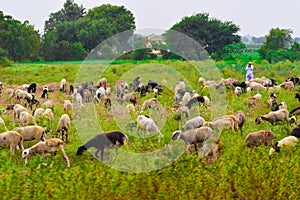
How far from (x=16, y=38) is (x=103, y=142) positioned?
27812mm

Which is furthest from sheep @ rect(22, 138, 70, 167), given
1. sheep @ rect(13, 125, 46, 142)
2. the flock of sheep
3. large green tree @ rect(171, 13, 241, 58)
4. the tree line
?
large green tree @ rect(171, 13, 241, 58)

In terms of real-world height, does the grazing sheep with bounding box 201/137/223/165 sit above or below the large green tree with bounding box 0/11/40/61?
below

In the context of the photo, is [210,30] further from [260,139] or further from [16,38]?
[260,139]

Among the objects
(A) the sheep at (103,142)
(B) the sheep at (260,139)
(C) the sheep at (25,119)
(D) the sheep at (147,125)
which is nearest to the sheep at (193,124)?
(D) the sheep at (147,125)

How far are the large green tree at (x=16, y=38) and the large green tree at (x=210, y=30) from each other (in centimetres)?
1004

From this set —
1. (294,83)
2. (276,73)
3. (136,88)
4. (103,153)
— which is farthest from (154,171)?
(276,73)

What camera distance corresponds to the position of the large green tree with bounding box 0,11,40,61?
3453cm

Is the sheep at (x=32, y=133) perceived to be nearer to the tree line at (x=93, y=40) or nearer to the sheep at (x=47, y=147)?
the sheep at (x=47, y=147)

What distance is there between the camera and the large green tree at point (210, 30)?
1431 inches

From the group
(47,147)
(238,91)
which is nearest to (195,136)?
(47,147)

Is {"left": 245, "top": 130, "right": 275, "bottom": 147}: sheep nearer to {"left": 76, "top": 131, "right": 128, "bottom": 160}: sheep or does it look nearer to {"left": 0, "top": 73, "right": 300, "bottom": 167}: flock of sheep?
{"left": 0, "top": 73, "right": 300, "bottom": 167}: flock of sheep

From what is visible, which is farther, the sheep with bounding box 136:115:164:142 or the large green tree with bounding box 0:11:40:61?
the large green tree with bounding box 0:11:40:61

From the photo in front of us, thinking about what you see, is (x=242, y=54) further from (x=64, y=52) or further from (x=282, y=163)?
(x=282, y=163)

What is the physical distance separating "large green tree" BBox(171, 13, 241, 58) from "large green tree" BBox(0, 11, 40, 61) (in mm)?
10036
